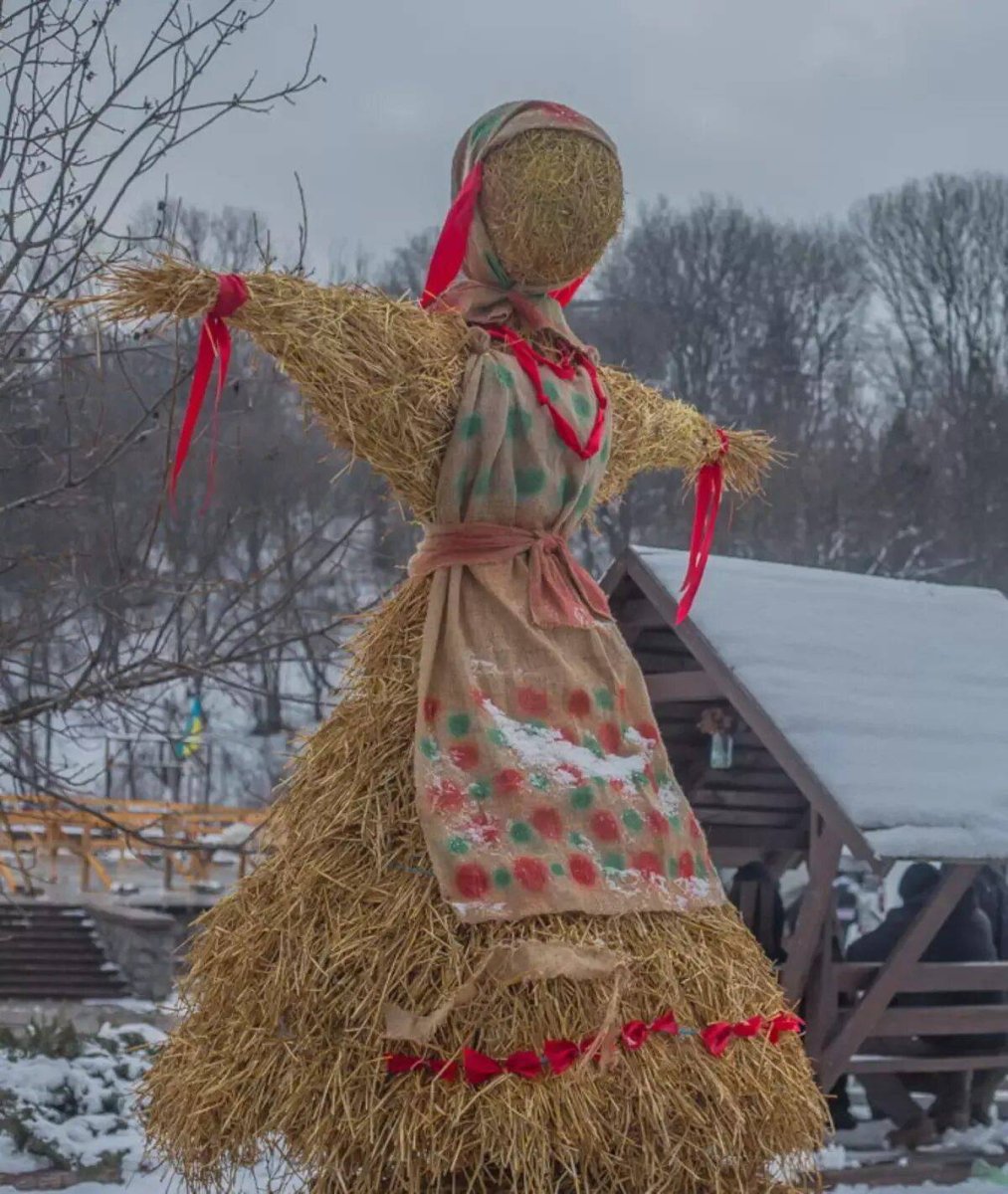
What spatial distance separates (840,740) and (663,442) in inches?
126

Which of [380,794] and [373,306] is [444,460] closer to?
[373,306]

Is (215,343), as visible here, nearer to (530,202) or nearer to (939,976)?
(530,202)

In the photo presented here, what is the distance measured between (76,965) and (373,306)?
13.1 metres

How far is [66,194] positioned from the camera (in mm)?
5660

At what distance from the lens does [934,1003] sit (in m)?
8.80

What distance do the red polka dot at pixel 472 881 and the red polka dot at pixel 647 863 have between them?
14.2 inches

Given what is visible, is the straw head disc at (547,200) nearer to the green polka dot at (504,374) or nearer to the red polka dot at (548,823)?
the green polka dot at (504,374)

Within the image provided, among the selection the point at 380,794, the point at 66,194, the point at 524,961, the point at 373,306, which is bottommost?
the point at 524,961

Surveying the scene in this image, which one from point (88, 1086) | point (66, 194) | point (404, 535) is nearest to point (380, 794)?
point (66, 194)

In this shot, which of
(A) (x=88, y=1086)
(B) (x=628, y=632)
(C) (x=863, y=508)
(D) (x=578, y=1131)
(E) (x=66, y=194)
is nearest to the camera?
(D) (x=578, y=1131)

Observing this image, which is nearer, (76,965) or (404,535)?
(76,965)

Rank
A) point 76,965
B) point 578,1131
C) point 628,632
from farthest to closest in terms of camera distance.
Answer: point 76,965
point 628,632
point 578,1131

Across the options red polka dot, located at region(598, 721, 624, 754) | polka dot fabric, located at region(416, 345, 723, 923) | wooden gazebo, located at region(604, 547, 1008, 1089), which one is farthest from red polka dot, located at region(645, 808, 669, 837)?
wooden gazebo, located at region(604, 547, 1008, 1089)

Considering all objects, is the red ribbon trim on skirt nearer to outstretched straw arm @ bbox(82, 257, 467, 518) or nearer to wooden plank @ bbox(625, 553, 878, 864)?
outstretched straw arm @ bbox(82, 257, 467, 518)
